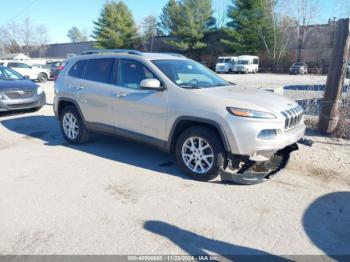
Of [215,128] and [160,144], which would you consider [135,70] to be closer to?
[160,144]

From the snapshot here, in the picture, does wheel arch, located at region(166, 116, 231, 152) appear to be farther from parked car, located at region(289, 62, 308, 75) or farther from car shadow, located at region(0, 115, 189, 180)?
parked car, located at region(289, 62, 308, 75)

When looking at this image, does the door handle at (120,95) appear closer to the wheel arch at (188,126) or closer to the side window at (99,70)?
the side window at (99,70)

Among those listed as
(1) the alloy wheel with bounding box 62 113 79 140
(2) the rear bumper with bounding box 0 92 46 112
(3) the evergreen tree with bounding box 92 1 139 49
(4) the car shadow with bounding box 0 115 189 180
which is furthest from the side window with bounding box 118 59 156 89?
(3) the evergreen tree with bounding box 92 1 139 49

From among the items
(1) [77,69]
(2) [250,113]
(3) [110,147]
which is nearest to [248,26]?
(1) [77,69]

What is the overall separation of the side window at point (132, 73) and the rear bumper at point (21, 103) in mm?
5249

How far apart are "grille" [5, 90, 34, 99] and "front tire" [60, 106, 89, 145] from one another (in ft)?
11.5

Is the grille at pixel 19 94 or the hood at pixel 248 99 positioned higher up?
the hood at pixel 248 99

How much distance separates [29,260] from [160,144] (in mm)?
2473

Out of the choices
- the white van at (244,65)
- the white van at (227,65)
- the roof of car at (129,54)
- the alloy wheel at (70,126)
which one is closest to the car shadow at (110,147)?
the alloy wheel at (70,126)

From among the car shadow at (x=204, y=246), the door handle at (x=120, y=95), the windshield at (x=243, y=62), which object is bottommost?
the car shadow at (x=204, y=246)

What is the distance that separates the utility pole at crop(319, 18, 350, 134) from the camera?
6004 millimetres

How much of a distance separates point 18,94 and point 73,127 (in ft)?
13.0

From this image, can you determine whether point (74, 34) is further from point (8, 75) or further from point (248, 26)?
point (8, 75)

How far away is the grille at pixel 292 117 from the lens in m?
4.16
